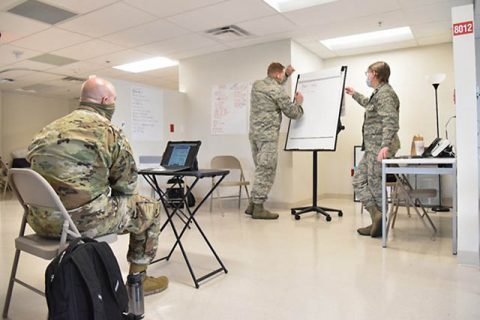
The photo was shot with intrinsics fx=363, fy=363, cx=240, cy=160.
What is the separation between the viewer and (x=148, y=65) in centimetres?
689

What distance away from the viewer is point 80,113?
5.89 ft

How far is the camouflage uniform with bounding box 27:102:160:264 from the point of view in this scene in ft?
5.44

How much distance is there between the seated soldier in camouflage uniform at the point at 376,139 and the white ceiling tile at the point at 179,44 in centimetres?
261

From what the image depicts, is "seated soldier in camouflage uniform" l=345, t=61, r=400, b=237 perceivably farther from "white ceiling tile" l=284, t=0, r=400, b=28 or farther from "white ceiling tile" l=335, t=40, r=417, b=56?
"white ceiling tile" l=335, t=40, r=417, b=56

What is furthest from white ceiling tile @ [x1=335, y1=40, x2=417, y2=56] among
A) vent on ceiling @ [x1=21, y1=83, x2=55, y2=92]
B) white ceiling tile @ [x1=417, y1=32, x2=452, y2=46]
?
vent on ceiling @ [x1=21, y1=83, x2=55, y2=92]

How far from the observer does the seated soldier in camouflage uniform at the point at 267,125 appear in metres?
4.60

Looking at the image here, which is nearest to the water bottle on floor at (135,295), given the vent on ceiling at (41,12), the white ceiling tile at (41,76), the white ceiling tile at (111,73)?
the vent on ceiling at (41,12)

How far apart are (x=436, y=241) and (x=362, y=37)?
3.41 metres

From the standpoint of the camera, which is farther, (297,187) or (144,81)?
(144,81)

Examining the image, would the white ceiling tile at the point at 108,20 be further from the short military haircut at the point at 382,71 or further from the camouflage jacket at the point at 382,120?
the camouflage jacket at the point at 382,120

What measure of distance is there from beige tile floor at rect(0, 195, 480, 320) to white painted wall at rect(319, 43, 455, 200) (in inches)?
90.0

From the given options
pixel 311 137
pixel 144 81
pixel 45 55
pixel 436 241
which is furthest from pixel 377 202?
pixel 144 81

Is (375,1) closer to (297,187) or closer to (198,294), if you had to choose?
(297,187)

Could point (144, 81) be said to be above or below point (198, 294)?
above
